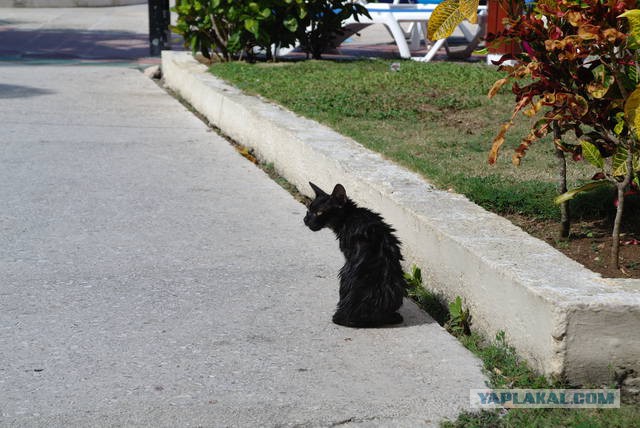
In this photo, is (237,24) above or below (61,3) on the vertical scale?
above

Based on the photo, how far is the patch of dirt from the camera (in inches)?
170

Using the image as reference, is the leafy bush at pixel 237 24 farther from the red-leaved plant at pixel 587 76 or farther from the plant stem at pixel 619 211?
the plant stem at pixel 619 211

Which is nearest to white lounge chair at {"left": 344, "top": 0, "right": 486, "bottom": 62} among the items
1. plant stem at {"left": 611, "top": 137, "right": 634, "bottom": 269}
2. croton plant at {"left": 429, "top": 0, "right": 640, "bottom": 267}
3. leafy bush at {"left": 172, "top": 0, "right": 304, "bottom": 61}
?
leafy bush at {"left": 172, "top": 0, "right": 304, "bottom": 61}

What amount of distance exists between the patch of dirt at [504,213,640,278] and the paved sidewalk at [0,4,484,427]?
2.42ft

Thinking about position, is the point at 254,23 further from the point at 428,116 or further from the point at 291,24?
the point at 428,116

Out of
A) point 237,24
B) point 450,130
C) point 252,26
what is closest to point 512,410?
point 450,130

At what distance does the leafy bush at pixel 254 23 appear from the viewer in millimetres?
11625

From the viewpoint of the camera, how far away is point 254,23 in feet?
37.4

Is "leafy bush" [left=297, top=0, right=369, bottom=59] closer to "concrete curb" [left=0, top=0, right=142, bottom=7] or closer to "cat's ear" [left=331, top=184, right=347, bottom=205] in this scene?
"cat's ear" [left=331, top=184, right=347, bottom=205]

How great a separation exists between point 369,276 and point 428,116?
4.32 meters

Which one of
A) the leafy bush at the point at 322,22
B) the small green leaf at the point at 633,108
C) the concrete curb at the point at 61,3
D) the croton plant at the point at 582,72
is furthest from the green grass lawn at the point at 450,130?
the concrete curb at the point at 61,3

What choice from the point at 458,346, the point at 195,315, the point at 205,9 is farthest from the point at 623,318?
the point at 205,9

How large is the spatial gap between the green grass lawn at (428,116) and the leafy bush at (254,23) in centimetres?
37

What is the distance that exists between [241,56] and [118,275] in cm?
761
